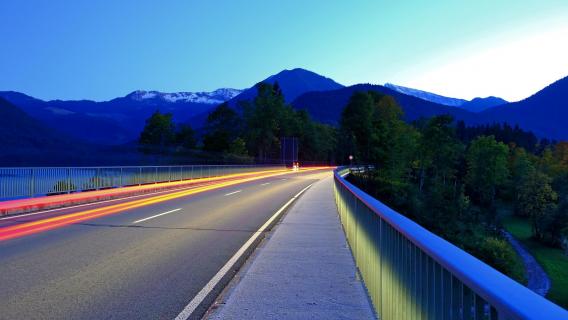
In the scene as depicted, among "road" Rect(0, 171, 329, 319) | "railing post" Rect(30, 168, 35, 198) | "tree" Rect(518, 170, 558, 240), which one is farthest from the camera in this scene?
"tree" Rect(518, 170, 558, 240)

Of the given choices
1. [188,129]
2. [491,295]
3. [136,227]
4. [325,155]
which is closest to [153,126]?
[188,129]

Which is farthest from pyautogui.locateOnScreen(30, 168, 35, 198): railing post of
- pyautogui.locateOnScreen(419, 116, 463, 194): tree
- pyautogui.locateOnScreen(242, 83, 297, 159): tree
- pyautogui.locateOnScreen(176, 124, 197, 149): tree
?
pyautogui.locateOnScreen(176, 124, 197, 149): tree

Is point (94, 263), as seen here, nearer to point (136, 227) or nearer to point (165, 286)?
point (165, 286)

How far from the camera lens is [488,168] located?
113312 mm

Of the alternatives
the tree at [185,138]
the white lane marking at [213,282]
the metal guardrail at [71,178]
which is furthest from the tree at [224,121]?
the white lane marking at [213,282]

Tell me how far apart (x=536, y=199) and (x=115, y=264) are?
324ft

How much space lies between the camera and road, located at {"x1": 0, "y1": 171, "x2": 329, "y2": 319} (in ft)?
18.7

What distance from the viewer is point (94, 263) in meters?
7.98

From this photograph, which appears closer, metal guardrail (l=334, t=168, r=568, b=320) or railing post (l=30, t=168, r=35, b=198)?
metal guardrail (l=334, t=168, r=568, b=320)

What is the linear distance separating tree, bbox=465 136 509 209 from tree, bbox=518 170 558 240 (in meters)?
10.3

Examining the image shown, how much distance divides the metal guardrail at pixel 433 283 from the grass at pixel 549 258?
45069mm

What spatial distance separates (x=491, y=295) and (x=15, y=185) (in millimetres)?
20040

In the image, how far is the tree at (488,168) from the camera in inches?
4441

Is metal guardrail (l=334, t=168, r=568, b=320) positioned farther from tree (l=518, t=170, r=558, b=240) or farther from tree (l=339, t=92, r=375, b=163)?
tree (l=339, t=92, r=375, b=163)
